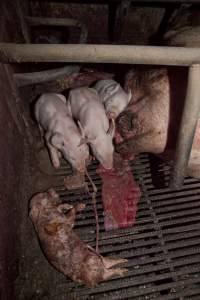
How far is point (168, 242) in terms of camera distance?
308cm

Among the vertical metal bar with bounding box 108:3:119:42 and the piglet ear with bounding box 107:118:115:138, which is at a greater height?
the vertical metal bar with bounding box 108:3:119:42

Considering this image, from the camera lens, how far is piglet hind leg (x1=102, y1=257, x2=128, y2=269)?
2.75 m

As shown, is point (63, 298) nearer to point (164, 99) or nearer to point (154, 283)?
point (154, 283)

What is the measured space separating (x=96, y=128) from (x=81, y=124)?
22 cm

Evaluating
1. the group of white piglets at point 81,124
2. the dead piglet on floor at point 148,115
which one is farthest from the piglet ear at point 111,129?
the dead piglet on floor at point 148,115

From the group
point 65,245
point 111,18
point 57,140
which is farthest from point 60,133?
point 111,18

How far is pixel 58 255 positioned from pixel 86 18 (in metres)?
3.26

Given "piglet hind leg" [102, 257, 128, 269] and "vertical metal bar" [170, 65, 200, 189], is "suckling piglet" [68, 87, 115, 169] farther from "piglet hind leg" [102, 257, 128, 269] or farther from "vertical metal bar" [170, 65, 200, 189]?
"piglet hind leg" [102, 257, 128, 269]

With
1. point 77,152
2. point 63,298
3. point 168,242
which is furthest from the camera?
point 77,152

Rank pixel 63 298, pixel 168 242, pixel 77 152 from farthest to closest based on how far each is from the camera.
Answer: pixel 77 152
pixel 168 242
pixel 63 298

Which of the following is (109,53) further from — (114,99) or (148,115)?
(114,99)

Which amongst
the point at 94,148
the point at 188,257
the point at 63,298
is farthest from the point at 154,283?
the point at 94,148

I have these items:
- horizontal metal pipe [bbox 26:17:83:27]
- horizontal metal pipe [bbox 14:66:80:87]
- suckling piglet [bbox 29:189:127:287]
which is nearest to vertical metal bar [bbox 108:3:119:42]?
horizontal metal pipe [bbox 26:17:83:27]

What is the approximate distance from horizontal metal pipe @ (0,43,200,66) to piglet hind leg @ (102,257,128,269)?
1756mm
